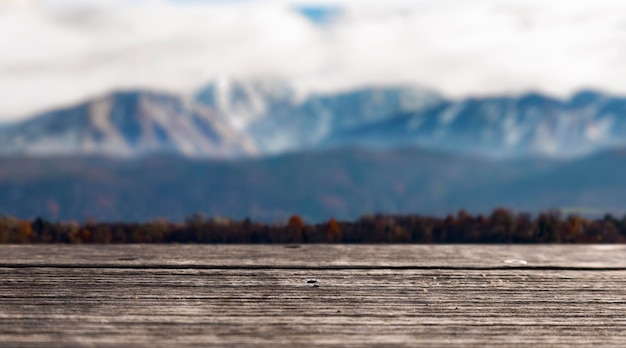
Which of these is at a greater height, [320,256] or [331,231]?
[331,231]

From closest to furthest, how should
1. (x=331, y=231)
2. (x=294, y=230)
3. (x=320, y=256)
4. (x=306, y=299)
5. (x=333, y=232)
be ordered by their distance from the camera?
(x=306, y=299) → (x=320, y=256) → (x=294, y=230) → (x=333, y=232) → (x=331, y=231)

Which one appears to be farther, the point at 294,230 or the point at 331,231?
the point at 331,231

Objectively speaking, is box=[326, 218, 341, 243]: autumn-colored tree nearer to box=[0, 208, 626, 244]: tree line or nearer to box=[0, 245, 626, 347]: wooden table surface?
box=[0, 208, 626, 244]: tree line

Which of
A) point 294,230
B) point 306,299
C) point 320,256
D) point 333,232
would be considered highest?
point 294,230

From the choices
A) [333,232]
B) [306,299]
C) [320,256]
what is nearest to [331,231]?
[333,232]

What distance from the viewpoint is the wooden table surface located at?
37.7m

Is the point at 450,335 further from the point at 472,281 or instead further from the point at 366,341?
the point at 472,281

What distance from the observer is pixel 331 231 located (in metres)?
76.3

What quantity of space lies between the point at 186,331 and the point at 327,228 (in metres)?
39.5

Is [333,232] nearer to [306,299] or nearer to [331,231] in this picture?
[331,231]

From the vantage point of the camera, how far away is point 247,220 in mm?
78625

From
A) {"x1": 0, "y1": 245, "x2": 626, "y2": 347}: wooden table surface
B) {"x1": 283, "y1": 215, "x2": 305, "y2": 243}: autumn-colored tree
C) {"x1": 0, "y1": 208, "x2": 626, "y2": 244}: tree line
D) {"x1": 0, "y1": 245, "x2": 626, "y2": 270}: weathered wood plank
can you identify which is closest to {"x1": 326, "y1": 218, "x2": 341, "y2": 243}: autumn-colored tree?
{"x1": 0, "y1": 208, "x2": 626, "y2": 244}: tree line

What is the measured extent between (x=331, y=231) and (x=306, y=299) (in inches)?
1291

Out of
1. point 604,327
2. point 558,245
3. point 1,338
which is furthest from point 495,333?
point 558,245
